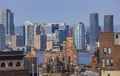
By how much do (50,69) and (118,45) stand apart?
223 feet

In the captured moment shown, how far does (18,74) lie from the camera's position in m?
75.9

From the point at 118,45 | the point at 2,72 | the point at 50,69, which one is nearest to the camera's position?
the point at 118,45

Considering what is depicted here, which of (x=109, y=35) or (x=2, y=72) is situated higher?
(x=109, y=35)

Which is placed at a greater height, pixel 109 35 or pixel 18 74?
pixel 109 35

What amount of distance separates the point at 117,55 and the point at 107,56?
0.99m

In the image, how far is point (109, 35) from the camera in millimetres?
55562

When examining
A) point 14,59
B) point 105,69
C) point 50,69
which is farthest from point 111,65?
point 50,69

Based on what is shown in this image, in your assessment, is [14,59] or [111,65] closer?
[111,65]

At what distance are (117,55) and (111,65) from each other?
1131 millimetres

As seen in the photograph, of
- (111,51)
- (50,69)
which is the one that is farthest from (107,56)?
(50,69)

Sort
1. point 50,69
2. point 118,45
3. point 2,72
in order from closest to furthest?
point 118,45 < point 2,72 < point 50,69

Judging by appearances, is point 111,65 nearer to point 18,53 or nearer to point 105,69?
point 105,69

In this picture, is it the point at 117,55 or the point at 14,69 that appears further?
the point at 14,69

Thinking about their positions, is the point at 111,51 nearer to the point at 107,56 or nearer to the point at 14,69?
the point at 107,56
